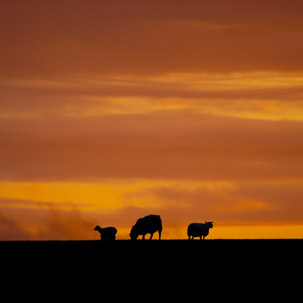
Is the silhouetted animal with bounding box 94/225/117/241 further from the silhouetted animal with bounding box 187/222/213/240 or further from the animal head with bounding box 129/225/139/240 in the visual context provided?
the silhouetted animal with bounding box 187/222/213/240

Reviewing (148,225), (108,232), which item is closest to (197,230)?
(148,225)

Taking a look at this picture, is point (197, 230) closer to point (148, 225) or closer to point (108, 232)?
point (148, 225)

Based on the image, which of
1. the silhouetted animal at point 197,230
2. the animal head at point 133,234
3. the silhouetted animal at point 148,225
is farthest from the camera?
the silhouetted animal at point 197,230
